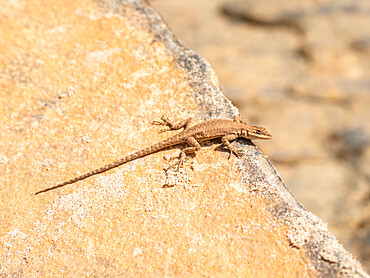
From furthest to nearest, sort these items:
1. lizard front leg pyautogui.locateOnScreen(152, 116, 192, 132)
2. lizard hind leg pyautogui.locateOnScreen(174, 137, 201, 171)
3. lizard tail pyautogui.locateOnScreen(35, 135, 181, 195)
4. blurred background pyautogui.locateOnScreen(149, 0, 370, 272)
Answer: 1. blurred background pyautogui.locateOnScreen(149, 0, 370, 272)
2. lizard front leg pyautogui.locateOnScreen(152, 116, 192, 132)
3. lizard hind leg pyautogui.locateOnScreen(174, 137, 201, 171)
4. lizard tail pyautogui.locateOnScreen(35, 135, 181, 195)

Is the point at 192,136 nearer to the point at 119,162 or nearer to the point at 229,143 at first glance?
the point at 229,143

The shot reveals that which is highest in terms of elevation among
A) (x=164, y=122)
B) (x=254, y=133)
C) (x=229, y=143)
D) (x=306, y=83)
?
(x=306, y=83)

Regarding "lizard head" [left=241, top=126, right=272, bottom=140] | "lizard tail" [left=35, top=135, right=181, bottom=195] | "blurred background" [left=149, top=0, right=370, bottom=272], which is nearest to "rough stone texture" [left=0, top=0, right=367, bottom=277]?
"lizard tail" [left=35, top=135, right=181, bottom=195]

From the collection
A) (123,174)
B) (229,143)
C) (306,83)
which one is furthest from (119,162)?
(306,83)

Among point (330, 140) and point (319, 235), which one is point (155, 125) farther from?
point (330, 140)

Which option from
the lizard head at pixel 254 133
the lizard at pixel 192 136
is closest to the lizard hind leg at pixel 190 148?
the lizard at pixel 192 136

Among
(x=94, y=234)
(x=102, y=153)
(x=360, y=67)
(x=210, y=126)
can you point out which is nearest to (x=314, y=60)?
(x=360, y=67)

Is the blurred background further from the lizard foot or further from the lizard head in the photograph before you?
the lizard foot
